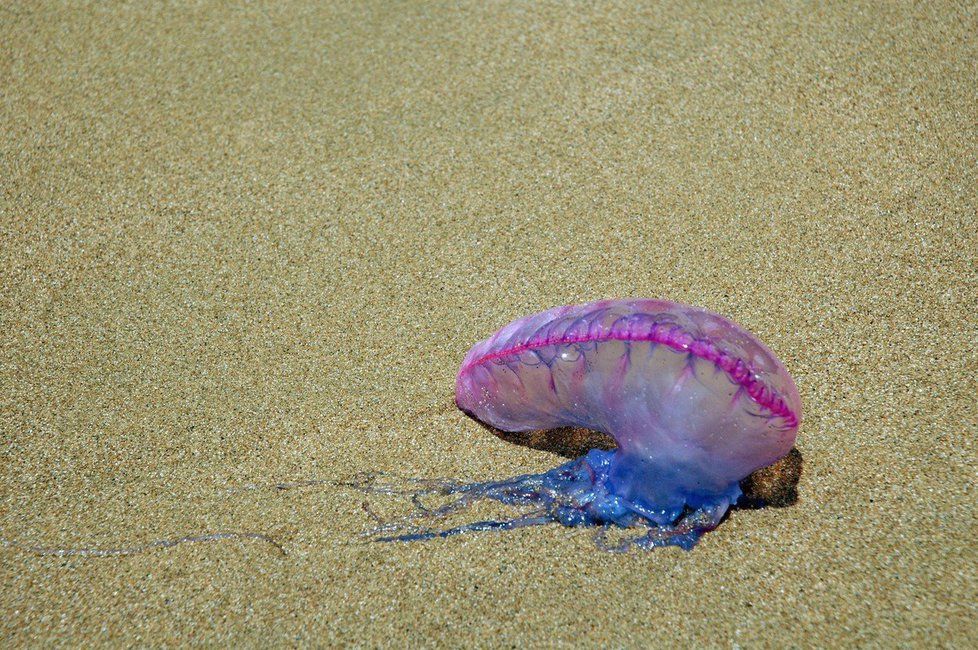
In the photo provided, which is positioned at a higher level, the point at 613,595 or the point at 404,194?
the point at 404,194

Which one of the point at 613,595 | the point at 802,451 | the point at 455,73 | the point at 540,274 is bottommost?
the point at 613,595

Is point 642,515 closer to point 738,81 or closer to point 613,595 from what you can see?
point 613,595

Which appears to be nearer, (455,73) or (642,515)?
(642,515)

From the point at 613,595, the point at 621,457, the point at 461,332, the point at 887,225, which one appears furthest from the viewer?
the point at 887,225

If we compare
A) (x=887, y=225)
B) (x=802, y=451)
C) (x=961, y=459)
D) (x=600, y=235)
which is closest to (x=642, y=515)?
(x=802, y=451)
